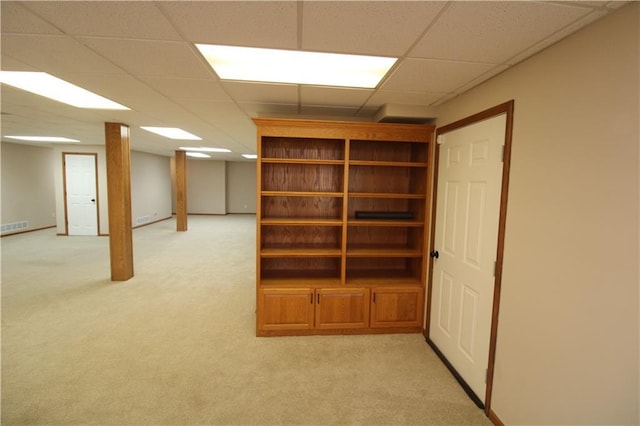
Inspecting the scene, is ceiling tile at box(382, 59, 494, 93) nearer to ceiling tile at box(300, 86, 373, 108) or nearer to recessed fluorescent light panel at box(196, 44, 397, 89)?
recessed fluorescent light panel at box(196, 44, 397, 89)

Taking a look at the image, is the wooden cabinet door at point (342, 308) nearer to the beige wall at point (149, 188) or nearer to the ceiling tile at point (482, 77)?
the ceiling tile at point (482, 77)

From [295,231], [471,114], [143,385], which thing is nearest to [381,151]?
[471,114]

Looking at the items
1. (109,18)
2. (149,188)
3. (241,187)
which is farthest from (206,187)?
(109,18)

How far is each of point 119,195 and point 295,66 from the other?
352cm

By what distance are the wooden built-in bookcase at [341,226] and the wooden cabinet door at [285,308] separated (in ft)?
0.03

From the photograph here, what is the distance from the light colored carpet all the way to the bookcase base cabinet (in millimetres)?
109

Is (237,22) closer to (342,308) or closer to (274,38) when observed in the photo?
(274,38)

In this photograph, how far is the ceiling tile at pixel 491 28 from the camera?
1245mm

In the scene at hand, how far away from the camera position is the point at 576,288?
55.7 inches

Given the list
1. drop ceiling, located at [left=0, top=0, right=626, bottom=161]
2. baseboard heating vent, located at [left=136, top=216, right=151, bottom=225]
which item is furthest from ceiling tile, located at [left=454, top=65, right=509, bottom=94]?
baseboard heating vent, located at [left=136, top=216, right=151, bottom=225]

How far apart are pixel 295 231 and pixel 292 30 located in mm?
2222

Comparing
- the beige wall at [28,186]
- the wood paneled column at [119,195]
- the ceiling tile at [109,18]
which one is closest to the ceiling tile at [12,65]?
the ceiling tile at [109,18]

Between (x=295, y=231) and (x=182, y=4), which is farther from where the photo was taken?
(x=295, y=231)

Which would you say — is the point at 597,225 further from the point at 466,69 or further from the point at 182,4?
the point at 182,4
